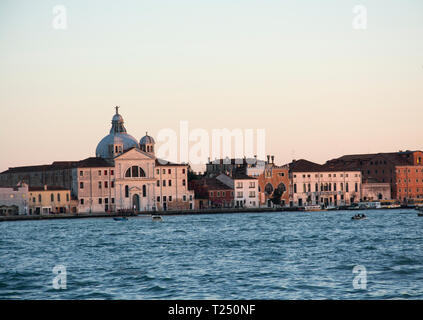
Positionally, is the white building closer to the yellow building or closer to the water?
the yellow building

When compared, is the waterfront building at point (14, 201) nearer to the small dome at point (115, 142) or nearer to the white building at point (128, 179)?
the white building at point (128, 179)

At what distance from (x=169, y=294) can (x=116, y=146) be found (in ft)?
205

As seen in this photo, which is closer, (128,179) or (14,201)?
(14,201)

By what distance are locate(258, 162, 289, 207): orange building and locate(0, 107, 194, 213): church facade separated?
28.7 feet

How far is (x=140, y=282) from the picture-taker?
1725 centimetres

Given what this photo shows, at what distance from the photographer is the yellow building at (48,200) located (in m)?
69.4

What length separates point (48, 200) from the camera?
70188 mm

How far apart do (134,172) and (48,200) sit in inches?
363

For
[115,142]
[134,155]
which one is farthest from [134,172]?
[115,142]

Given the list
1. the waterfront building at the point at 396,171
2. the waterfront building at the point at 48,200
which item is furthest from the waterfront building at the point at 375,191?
the waterfront building at the point at 48,200

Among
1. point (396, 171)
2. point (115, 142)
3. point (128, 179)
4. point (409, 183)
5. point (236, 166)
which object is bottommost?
point (409, 183)

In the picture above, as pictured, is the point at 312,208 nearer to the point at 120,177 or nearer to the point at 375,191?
the point at 375,191
